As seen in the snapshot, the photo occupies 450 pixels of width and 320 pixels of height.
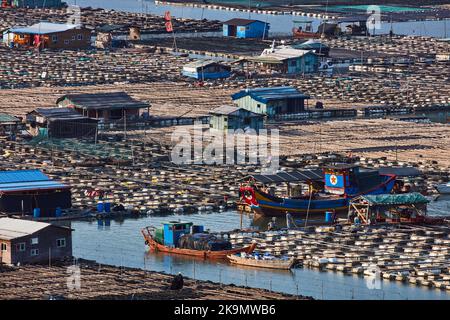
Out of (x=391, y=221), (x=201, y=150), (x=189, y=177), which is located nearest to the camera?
(x=391, y=221)

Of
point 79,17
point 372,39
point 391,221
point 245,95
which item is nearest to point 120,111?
point 245,95

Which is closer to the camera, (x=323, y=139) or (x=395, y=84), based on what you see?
(x=323, y=139)

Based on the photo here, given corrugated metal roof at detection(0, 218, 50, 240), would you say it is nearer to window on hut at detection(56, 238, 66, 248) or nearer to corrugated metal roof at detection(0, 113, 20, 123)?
window on hut at detection(56, 238, 66, 248)

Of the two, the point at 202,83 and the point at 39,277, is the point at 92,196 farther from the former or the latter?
the point at 202,83

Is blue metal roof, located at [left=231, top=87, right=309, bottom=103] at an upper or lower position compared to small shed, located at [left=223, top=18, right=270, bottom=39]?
upper

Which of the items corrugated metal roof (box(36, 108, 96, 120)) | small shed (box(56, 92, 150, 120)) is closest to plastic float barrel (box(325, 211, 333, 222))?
corrugated metal roof (box(36, 108, 96, 120))

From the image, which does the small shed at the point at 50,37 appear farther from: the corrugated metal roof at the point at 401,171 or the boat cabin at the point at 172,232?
the boat cabin at the point at 172,232
